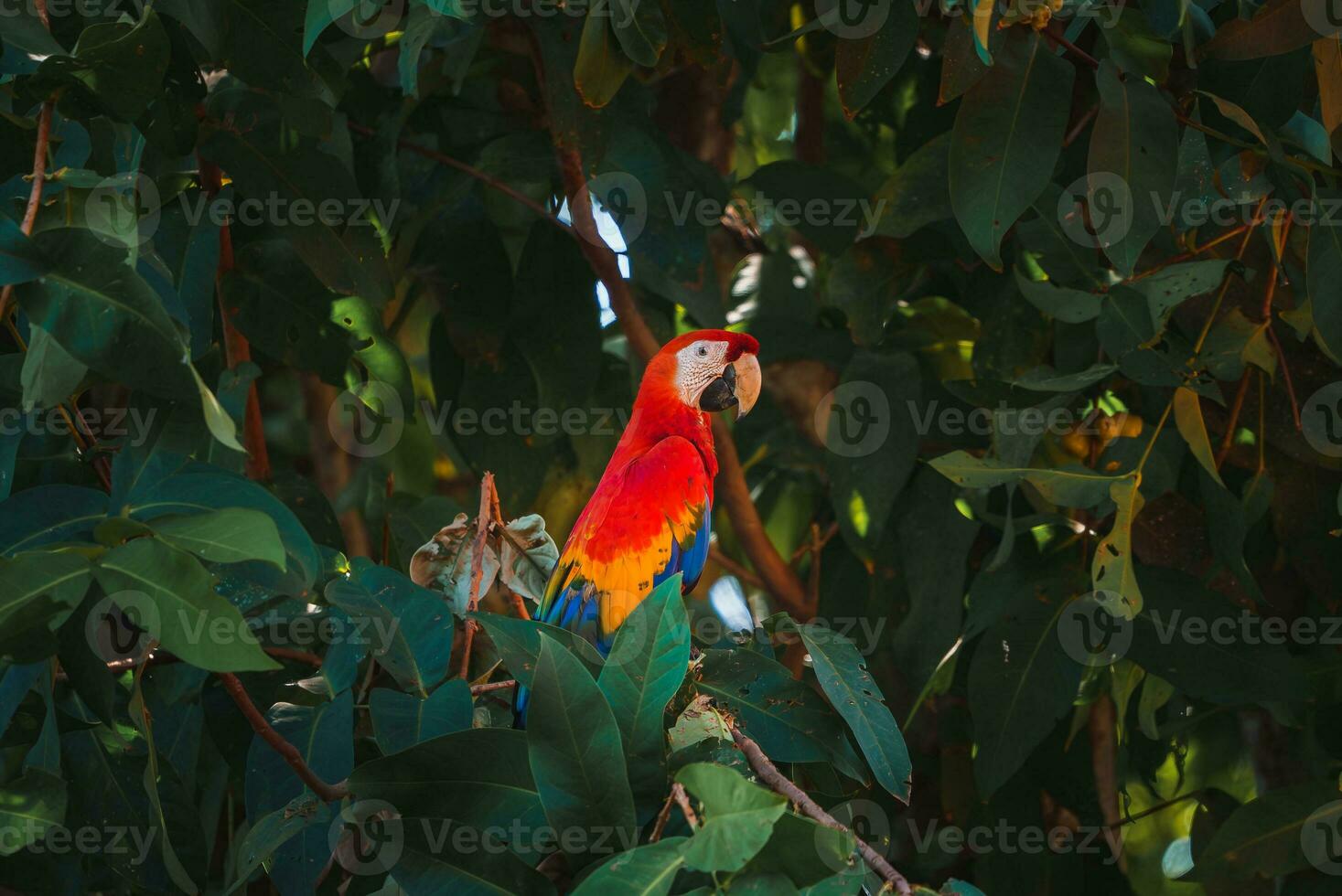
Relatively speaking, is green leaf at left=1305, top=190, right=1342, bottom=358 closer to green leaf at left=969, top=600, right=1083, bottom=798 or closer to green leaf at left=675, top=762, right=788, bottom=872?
green leaf at left=969, top=600, right=1083, bottom=798

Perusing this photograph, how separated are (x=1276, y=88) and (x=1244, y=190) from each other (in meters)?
0.20

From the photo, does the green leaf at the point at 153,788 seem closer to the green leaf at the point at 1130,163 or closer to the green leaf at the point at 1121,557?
the green leaf at the point at 1121,557

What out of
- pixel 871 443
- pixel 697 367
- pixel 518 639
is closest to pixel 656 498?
pixel 697 367

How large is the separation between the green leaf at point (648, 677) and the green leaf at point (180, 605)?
412mm

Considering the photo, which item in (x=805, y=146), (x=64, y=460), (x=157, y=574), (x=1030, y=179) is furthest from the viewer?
(x=805, y=146)

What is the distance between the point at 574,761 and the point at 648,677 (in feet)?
0.45

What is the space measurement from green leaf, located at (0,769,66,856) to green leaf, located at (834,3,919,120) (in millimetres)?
1581

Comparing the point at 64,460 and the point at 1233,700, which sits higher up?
the point at 64,460

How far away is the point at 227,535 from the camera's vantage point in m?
1.21

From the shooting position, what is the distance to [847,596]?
2.95 m

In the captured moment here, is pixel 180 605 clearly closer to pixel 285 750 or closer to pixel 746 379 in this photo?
pixel 285 750

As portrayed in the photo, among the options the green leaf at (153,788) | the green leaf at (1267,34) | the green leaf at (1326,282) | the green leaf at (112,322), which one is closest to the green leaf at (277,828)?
the green leaf at (153,788)

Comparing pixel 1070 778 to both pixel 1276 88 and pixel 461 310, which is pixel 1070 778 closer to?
pixel 1276 88

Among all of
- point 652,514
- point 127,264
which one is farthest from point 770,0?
point 127,264
